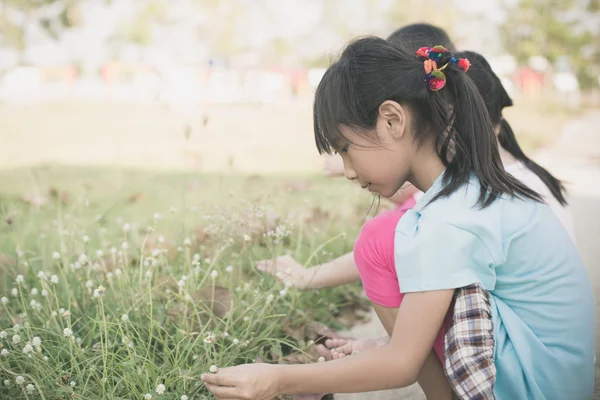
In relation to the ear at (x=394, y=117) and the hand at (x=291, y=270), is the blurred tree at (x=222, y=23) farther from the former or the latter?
the ear at (x=394, y=117)

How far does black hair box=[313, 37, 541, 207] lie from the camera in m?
1.46

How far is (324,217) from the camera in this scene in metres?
3.05

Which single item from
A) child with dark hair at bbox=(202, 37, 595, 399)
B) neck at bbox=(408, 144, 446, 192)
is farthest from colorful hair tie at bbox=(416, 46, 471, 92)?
neck at bbox=(408, 144, 446, 192)

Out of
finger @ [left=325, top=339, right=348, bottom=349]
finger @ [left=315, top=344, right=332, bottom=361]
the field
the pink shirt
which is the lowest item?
finger @ [left=315, top=344, right=332, bottom=361]

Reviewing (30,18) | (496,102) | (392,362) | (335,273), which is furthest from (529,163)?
(30,18)

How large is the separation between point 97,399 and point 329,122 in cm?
85

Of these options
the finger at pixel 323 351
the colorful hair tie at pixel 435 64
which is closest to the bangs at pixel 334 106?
the colorful hair tie at pixel 435 64

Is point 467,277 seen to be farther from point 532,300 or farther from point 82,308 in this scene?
point 82,308

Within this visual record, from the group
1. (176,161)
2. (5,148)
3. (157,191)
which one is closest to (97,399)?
(157,191)

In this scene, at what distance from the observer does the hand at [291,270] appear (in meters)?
2.05

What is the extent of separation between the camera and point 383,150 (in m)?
1.49

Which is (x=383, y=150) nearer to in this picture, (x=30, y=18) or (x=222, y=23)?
(x=30, y=18)

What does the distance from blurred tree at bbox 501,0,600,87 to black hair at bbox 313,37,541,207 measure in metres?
15.5

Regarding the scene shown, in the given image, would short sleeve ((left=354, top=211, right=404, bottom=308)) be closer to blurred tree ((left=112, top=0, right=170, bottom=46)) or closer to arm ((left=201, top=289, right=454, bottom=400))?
arm ((left=201, top=289, right=454, bottom=400))
